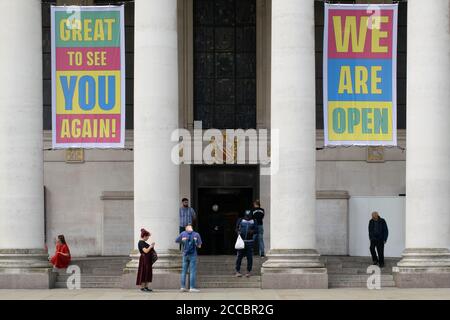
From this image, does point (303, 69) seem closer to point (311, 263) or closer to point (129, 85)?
point (311, 263)

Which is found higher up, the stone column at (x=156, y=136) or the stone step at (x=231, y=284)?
the stone column at (x=156, y=136)

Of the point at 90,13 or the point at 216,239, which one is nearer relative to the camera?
the point at 90,13

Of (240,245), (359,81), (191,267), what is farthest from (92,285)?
(359,81)

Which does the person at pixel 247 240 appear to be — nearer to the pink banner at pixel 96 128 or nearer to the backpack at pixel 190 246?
the backpack at pixel 190 246

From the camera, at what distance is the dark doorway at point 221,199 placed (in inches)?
1789

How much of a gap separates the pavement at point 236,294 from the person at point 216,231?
920cm

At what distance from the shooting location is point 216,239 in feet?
149

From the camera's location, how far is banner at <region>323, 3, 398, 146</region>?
36.8 metres

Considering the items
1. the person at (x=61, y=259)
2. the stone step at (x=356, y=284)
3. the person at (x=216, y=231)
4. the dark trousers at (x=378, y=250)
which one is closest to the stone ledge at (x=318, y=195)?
the person at (x=216, y=231)

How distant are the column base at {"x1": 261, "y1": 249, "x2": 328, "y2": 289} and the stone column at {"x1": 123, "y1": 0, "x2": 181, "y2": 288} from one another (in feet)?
8.50

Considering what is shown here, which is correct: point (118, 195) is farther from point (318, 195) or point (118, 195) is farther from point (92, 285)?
point (92, 285)

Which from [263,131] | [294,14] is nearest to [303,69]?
[294,14]

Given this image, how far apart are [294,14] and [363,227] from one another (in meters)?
10.3

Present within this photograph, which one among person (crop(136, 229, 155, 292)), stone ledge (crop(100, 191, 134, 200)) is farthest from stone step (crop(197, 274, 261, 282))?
stone ledge (crop(100, 191, 134, 200))
